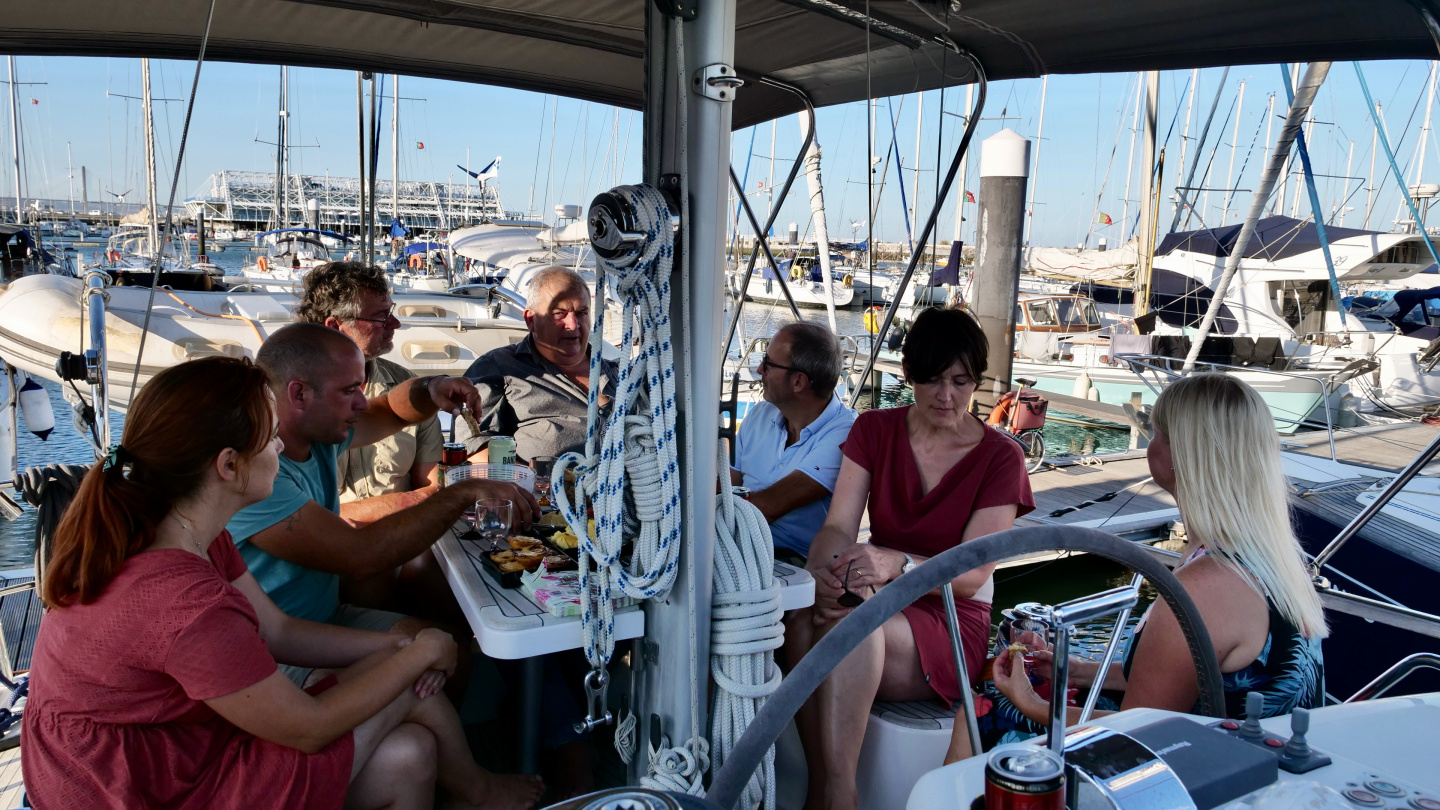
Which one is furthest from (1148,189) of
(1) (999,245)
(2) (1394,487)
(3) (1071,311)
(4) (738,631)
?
(4) (738,631)

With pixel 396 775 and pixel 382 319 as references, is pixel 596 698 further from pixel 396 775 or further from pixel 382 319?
pixel 382 319

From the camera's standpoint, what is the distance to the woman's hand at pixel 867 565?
1989mm

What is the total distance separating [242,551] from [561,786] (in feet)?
2.97

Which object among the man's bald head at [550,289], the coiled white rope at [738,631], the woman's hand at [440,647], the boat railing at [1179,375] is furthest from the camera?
the boat railing at [1179,375]

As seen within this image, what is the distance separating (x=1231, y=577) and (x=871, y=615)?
0.97 meters

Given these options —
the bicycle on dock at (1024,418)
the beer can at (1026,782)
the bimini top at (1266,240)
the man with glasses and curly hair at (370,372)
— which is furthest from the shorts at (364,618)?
the bimini top at (1266,240)

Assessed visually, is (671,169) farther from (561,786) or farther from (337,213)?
(337,213)

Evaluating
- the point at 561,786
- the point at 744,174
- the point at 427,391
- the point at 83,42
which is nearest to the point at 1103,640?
the point at 561,786

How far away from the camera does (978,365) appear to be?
2248 mm

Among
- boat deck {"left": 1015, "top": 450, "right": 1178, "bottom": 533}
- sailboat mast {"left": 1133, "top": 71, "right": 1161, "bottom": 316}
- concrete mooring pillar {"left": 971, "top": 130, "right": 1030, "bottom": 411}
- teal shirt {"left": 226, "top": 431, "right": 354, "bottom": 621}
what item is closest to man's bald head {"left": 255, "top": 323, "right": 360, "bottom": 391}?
teal shirt {"left": 226, "top": 431, "right": 354, "bottom": 621}

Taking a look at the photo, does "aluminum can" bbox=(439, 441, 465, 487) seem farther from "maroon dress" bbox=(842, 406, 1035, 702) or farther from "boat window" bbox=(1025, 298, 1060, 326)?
"boat window" bbox=(1025, 298, 1060, 326)

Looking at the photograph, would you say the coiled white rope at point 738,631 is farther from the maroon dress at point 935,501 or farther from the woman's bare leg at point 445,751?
the maroon dress at point 935,501

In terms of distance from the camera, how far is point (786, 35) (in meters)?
3.02

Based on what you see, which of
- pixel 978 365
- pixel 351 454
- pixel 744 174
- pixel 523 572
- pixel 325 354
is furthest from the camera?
pixel 744 174
